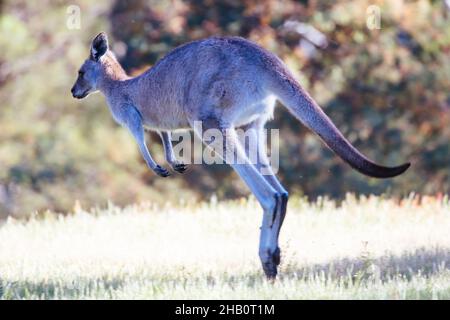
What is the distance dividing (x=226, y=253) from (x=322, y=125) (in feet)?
5.88

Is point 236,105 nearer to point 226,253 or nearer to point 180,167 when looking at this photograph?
point 180,167

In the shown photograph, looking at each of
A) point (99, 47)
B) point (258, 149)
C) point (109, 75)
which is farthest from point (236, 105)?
point (99, 47)

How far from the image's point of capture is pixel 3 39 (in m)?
19.5

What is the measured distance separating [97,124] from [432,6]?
6851mm

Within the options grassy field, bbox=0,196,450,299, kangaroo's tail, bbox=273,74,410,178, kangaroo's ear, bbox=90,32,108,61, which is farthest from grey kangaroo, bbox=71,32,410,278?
kangaroo's ear, bbox=90,32,108,61

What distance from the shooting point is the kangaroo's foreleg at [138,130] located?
7677 millimetres

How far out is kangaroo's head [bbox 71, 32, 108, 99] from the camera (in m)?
8.57

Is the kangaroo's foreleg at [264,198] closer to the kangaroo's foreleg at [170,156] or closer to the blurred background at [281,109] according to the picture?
the kangaroo's foreleg at [170,156]

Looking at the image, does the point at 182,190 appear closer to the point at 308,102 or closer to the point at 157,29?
the point at 157,29

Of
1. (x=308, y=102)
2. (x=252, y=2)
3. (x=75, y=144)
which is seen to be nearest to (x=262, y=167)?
(x=308, y=102)

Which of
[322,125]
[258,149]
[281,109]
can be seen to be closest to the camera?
[322,125]

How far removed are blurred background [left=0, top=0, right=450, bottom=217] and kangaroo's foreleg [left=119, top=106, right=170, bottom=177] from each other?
9.05m

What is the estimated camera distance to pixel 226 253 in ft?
25.7

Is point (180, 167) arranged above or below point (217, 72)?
below
